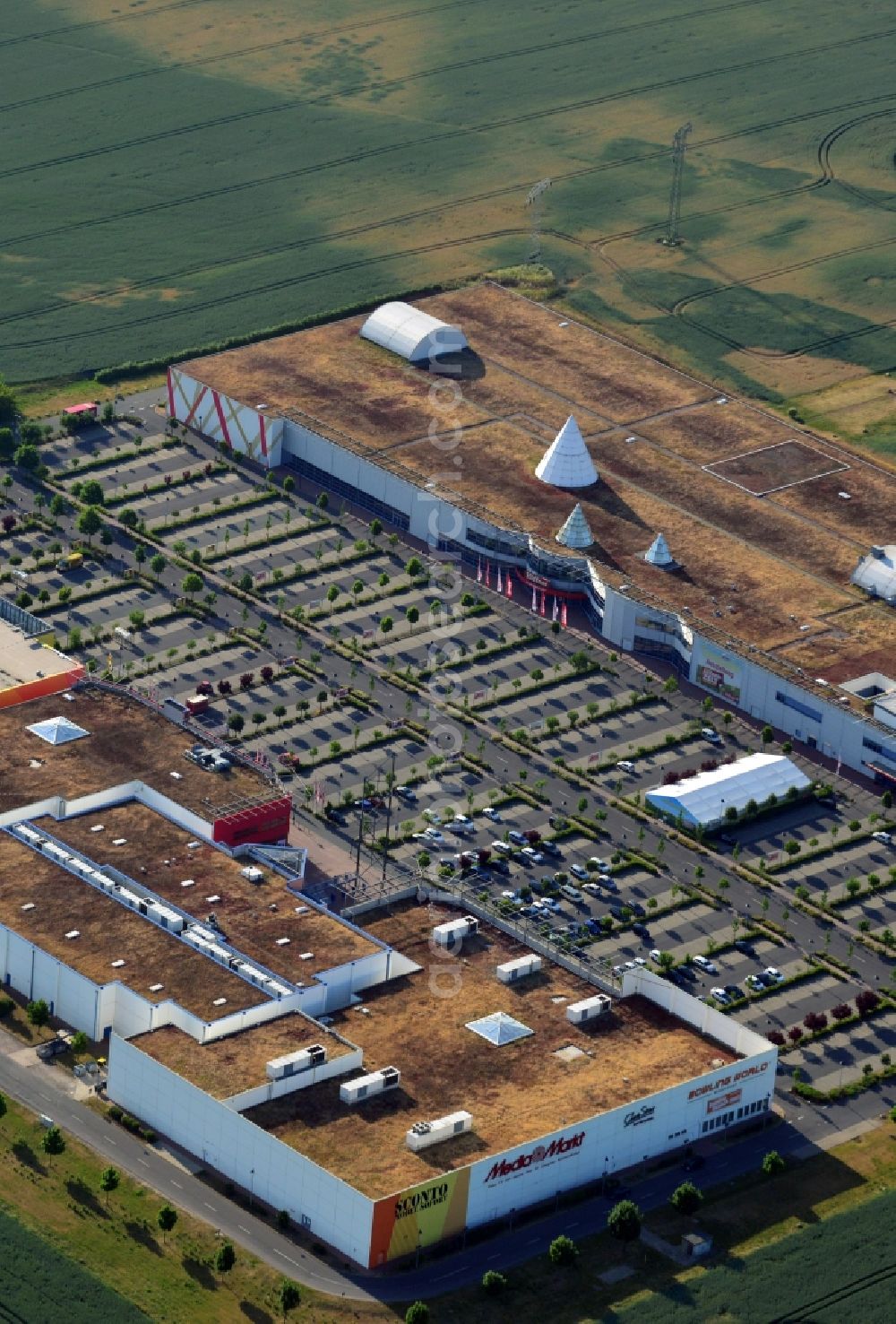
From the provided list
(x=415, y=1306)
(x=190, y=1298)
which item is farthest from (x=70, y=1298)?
(x=415, y=1306)

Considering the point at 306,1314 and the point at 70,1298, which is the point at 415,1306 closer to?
the point at 306,1314

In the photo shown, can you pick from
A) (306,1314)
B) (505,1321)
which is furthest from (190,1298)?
(505,1321)

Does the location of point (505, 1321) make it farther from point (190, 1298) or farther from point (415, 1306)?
point (190, 1298)

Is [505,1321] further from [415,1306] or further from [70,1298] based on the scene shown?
[70,1298]

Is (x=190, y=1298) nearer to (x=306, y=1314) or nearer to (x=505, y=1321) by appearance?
(x=306, y=1314)

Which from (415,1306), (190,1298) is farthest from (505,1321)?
(190,1298)
